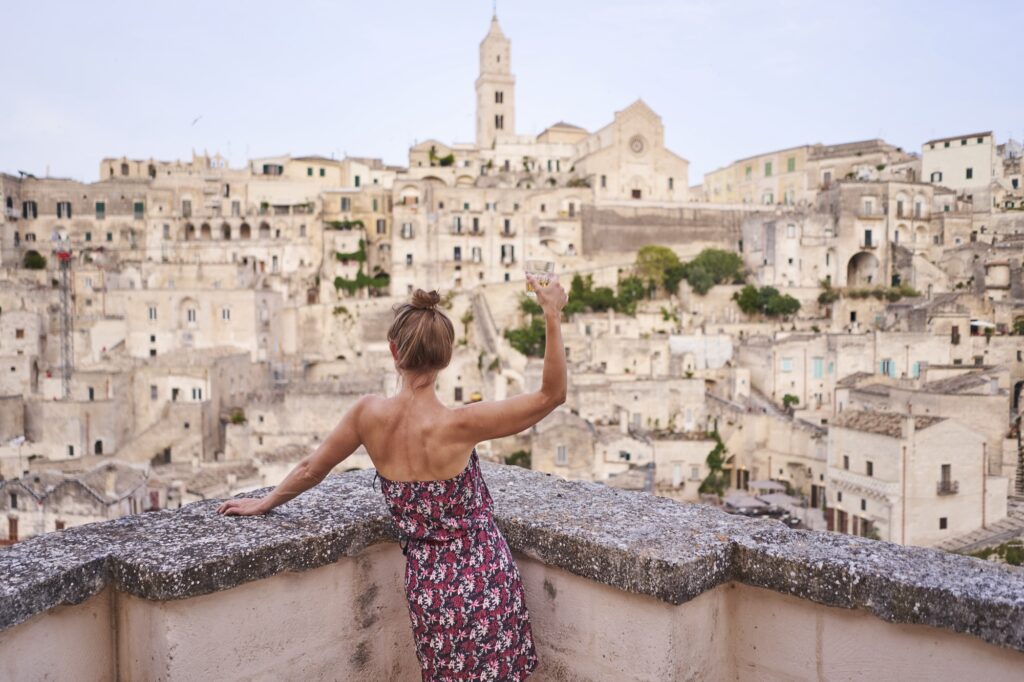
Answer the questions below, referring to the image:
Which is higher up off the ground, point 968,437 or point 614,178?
point 614,178

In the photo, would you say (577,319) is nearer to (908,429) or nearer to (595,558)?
(908,429)

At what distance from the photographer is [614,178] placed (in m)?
53.5

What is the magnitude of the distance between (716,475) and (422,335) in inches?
1016

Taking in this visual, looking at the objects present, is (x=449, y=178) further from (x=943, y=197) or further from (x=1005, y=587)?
(x=1005, y=587)

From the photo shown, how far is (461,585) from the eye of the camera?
2490mm

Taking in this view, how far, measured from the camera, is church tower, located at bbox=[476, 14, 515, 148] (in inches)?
2741

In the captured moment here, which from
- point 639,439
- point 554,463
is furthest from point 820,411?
point 554,463

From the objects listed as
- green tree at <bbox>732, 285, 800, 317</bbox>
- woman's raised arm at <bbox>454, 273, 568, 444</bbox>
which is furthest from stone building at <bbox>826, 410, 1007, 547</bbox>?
green tree at <bbox>732, 285, 800, 317</bbox>

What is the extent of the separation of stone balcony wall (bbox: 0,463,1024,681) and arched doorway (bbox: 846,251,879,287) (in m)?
48.3

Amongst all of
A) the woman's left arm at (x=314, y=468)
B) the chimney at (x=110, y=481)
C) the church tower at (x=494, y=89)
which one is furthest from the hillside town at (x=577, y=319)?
the woman's left arm at (x=314, y=468)

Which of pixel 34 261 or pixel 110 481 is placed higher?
pixel 34 261

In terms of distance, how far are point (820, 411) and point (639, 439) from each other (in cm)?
1003

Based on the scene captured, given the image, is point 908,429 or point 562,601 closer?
point 562,601

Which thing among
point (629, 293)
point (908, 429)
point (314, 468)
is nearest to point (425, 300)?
point (314, 468)
